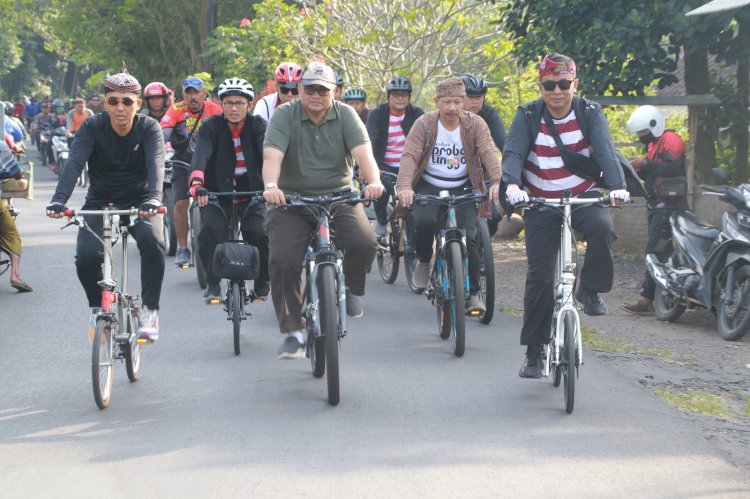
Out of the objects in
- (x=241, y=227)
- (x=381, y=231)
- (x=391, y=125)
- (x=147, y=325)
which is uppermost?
(x=391, y=125)

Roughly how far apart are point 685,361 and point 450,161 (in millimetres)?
2387

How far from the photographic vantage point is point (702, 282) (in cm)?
987

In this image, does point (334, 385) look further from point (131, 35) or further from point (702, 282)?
point (131, 35)

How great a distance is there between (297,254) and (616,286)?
5.96 m

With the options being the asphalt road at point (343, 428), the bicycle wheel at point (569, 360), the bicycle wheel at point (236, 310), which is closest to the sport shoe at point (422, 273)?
the asphalt road at point (343, 428)

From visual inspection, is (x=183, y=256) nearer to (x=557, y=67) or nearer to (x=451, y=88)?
(x=451, y=88)

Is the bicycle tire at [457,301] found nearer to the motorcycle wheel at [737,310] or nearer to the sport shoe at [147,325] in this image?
the sport shoe at [147,325]

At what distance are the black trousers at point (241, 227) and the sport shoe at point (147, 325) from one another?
1389 millimetres

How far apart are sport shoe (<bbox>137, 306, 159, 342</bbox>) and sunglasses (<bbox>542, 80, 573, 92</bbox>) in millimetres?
2849

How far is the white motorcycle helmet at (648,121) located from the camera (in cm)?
1112

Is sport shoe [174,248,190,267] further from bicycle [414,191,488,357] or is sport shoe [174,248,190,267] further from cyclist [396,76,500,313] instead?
bicycle [414,191,488,357]

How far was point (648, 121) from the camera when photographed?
11133mm

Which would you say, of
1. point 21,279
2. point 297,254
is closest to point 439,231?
point 297,254

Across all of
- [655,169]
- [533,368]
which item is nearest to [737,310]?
[655,169]
